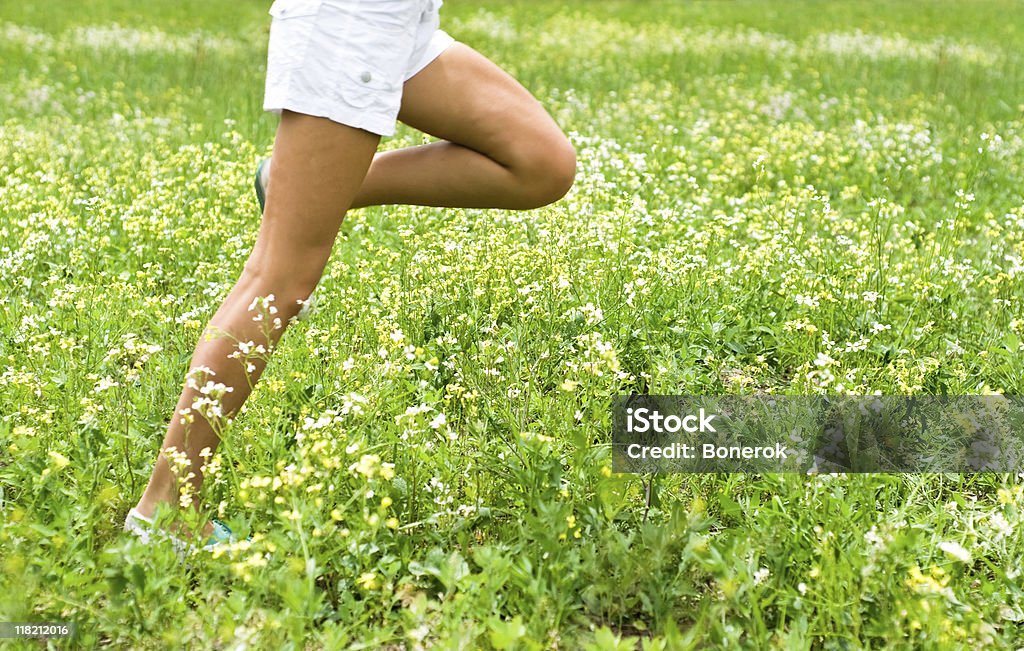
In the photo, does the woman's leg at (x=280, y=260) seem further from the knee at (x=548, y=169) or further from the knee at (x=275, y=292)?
the knee at (x=548, y=169)

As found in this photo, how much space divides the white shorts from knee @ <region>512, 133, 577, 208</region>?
566 mm

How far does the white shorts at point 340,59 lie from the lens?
2.76 m

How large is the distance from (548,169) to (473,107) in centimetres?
30

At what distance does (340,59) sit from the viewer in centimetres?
277

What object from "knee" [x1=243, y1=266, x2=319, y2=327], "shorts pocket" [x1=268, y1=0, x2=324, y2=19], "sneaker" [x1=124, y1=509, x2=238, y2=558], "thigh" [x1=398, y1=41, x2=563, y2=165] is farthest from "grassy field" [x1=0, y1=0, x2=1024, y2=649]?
"shorts pocket" [x1=268, y1=0, x2=324, y2=19]

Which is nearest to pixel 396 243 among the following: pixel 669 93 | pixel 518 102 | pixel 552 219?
pixel 552 219

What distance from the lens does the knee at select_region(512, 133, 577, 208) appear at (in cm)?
328

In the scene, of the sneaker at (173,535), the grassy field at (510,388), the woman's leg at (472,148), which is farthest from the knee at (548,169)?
the sneaker at (173,535)

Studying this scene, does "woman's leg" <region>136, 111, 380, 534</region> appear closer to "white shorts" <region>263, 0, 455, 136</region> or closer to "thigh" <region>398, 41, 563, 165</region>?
"white shorts" <region>263, 0, 455, 136</region>

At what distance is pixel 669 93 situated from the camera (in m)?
9.98
